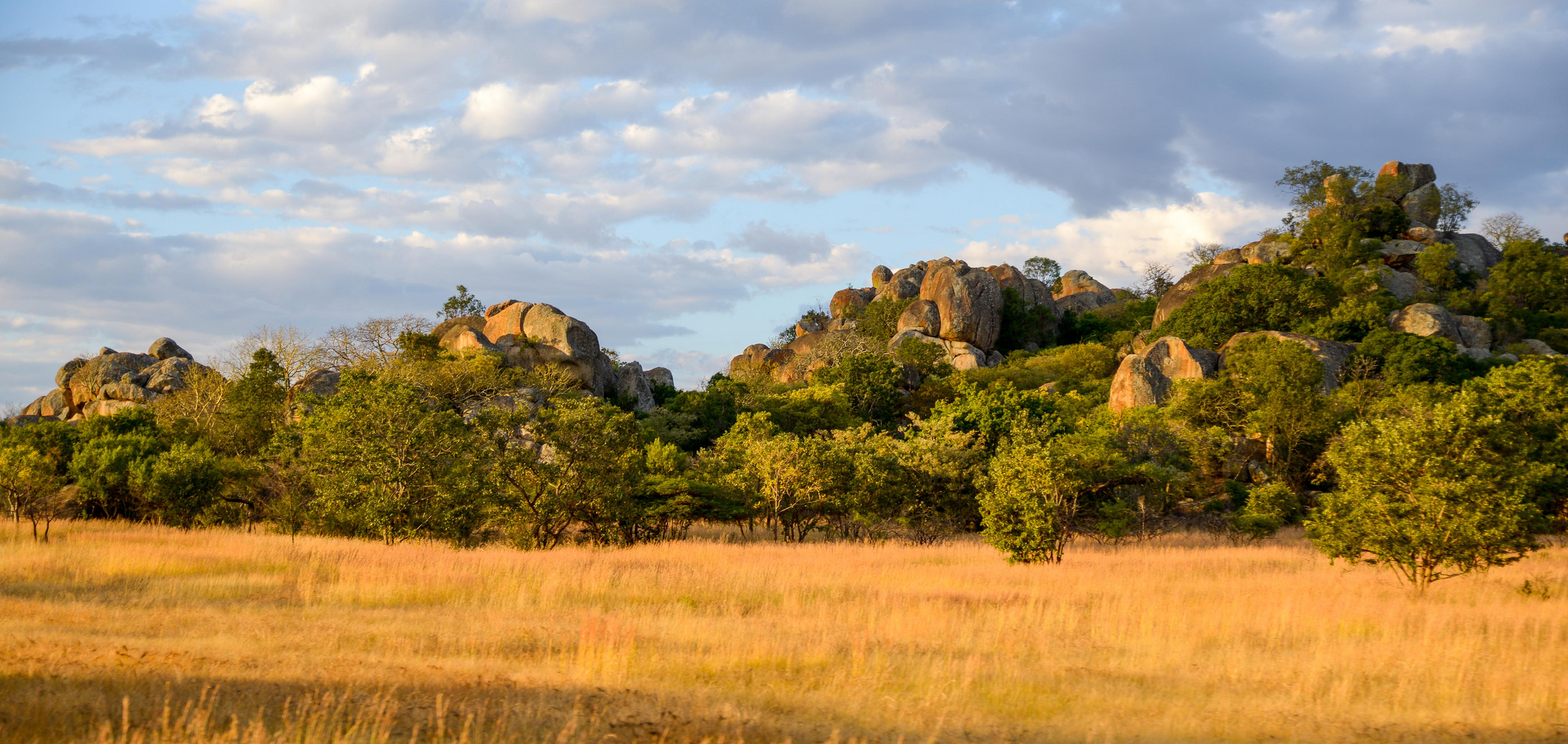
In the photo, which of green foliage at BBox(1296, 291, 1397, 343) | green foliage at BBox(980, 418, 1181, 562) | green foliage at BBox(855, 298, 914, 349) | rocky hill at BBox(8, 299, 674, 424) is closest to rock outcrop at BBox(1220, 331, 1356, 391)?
green foliage at BBox(1296, 291, 1397, 343)

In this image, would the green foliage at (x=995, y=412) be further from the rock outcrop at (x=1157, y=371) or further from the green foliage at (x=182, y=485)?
the green foliage at (x=182, y=485)

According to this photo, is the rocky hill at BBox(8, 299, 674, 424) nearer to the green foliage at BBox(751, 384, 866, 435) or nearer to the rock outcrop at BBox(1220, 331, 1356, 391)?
the green foliage at BBox(751, 384, 866, 435)

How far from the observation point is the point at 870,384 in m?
58.8

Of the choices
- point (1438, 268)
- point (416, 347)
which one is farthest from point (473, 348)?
point (1438, 268)

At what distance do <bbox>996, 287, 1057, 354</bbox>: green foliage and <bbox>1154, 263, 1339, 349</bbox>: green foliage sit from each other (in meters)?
20.4

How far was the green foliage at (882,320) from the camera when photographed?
89562 mm

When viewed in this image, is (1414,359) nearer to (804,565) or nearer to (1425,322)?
(1425,322)

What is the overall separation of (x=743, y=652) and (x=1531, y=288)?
274ft

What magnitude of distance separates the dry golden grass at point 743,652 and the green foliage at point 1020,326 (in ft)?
215

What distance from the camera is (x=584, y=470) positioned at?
25.9m

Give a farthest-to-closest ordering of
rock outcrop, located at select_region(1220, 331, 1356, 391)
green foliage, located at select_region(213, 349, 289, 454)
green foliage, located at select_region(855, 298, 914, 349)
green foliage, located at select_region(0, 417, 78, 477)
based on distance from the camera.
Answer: green foliage, located at select_region(855, 298, 914, 349), rock outcrop, located at select_region(1220, 331, 1356, 391), green foliage, located at select_region(213, 349, 289, 454), green foliage, located at select_region(0, 417, 78, 477)

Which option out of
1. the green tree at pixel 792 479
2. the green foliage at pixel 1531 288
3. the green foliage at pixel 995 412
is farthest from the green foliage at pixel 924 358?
the green foliage at pixel 1531 288

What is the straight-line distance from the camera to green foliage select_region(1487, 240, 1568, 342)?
6831cm

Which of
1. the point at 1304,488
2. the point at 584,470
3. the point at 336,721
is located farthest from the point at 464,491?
the point at 1304,488
